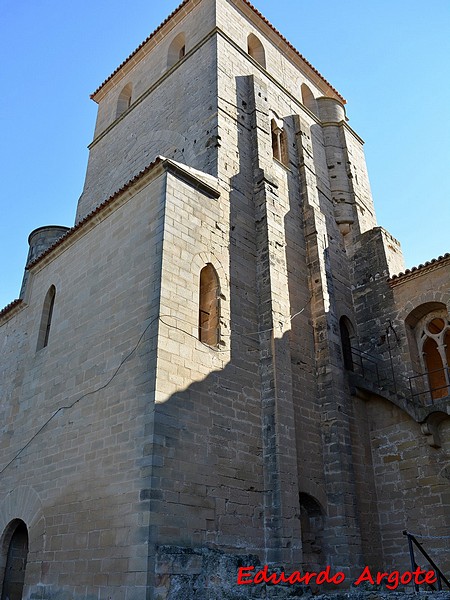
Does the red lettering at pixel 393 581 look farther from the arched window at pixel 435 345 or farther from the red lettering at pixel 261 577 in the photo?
the arched window at pixel 435 345

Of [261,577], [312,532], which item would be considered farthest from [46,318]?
[261,577]

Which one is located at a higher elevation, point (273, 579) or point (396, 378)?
point (396, 378)

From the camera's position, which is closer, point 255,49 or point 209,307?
point 209,307

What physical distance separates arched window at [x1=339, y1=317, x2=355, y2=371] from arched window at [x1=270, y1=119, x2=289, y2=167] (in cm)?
400

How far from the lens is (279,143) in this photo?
509 inches

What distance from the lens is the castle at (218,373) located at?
710 centimetres

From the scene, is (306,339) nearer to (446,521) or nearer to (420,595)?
(446,521)

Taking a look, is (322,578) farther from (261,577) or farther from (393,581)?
(261,577)

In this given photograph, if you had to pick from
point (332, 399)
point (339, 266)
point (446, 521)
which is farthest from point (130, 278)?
point (446, 521)

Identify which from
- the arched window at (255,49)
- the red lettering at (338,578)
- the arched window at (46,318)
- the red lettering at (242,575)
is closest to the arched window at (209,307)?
the red lettering at (242,575)

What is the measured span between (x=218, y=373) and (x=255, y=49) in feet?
34.5

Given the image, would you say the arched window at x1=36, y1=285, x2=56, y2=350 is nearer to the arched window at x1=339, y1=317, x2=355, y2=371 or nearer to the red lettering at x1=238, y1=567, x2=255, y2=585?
the red lettering at x1=238, y1=567, x2=255, y2=585

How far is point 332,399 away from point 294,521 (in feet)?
8.27

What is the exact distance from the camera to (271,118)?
1285 centimetres
